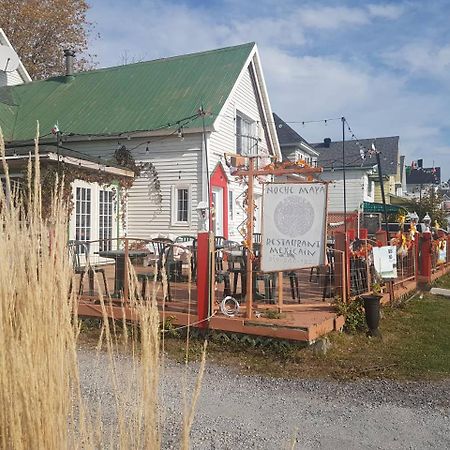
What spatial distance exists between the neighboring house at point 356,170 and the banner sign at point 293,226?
2221 centimetres

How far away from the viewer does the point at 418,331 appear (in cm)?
685

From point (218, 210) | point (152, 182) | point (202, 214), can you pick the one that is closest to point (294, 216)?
point (202, 214)

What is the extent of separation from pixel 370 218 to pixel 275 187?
60.9 feet

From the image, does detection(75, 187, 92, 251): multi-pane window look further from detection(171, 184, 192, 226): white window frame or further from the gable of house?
the gable of house

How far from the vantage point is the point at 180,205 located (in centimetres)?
1406

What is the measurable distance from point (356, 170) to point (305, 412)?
28.7m

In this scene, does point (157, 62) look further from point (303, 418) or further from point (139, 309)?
point (139, 309)

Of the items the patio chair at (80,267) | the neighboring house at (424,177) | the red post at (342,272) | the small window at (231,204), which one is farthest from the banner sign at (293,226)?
the neighboring house at (424,177)

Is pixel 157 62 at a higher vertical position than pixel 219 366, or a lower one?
higher

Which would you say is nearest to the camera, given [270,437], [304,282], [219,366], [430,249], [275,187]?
[270,437]

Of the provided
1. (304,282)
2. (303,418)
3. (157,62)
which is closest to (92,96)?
(157,62)

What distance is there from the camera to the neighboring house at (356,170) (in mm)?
31203

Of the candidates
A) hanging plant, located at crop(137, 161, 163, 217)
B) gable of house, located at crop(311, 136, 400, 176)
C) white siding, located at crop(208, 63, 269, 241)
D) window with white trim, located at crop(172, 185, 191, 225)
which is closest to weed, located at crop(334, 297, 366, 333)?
white siding, located at crop(208, 63, 269, 241)

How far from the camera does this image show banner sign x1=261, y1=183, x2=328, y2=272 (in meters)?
5.68
